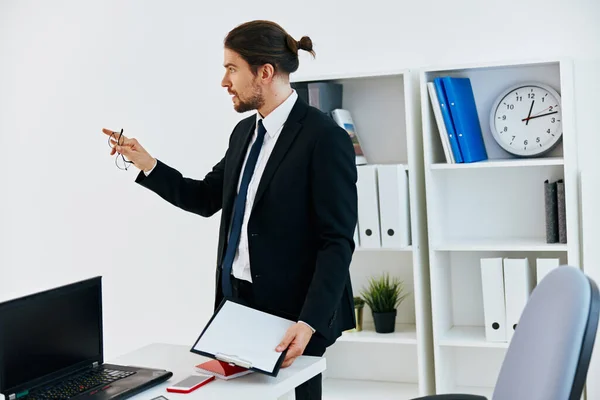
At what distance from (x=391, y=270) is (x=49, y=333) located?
2098 millimetres

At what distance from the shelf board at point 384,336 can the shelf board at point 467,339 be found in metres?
0.14

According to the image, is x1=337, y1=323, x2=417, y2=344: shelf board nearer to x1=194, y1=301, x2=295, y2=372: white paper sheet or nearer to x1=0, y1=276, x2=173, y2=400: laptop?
x1=194, y1=301, x2=295, y2=372: white paper sheet

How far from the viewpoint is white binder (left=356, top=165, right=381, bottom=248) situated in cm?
341

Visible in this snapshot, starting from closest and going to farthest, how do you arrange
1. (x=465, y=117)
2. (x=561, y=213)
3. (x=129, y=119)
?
(x=561, y=213) → (x=465, y=117) → (x=129, y=119)

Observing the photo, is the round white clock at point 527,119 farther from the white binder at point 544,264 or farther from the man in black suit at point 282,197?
the man in black suit at point 282,197

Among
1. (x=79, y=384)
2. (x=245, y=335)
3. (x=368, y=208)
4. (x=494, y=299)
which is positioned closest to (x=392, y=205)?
(x=368, y=208)

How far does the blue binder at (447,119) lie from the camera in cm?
329

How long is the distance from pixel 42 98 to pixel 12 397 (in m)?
2.98

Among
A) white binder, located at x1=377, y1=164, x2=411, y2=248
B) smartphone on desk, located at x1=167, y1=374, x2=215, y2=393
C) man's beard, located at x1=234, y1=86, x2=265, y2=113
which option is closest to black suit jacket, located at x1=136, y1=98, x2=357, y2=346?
man's beard, located at x1=234, y1=86, x2=265, y2=113

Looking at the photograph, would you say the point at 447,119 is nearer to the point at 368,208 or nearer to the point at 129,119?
the point at 368,208

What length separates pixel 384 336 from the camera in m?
3.45

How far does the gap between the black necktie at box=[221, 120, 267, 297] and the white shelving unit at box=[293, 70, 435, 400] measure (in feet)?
3.83

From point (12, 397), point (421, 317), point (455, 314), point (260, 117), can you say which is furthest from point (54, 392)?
point (455, 314)

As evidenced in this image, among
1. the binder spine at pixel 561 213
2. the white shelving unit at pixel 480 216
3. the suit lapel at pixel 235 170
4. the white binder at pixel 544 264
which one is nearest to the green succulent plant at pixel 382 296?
the white shelving unit at pixel 480 216
